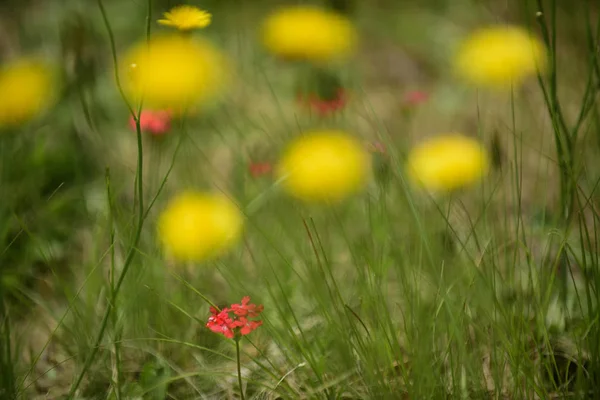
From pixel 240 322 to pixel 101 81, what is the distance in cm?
172

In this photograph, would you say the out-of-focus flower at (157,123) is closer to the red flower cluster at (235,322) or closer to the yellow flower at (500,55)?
the red flower cluster at (235,322)

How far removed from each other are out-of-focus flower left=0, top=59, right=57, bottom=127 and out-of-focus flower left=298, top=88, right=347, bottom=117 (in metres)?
0.63

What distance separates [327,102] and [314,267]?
390mm

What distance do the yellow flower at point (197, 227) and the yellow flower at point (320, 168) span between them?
0.44ft

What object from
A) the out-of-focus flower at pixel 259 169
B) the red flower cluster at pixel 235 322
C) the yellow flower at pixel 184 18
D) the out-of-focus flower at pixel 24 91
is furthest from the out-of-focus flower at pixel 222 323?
the out-of-focus flower at pixel 24 91

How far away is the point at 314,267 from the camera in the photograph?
1.10m

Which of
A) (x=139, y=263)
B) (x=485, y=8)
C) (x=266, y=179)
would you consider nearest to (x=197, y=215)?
(x=139, y=263)

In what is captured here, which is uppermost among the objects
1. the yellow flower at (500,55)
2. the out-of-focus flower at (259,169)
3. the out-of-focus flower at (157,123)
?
the yellow flower at (500,55)

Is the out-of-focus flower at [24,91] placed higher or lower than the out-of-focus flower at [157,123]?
lower

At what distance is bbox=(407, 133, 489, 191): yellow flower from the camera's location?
1.19 m

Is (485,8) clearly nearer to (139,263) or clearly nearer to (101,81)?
(101,81)

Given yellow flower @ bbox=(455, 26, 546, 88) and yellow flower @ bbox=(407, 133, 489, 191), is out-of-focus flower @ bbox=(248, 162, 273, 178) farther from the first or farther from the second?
yellow flower @ bbox=(455, 26, 546, 88)

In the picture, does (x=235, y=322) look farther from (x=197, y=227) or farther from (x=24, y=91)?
Answer: (x=24, y=91)

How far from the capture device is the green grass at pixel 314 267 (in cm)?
88
